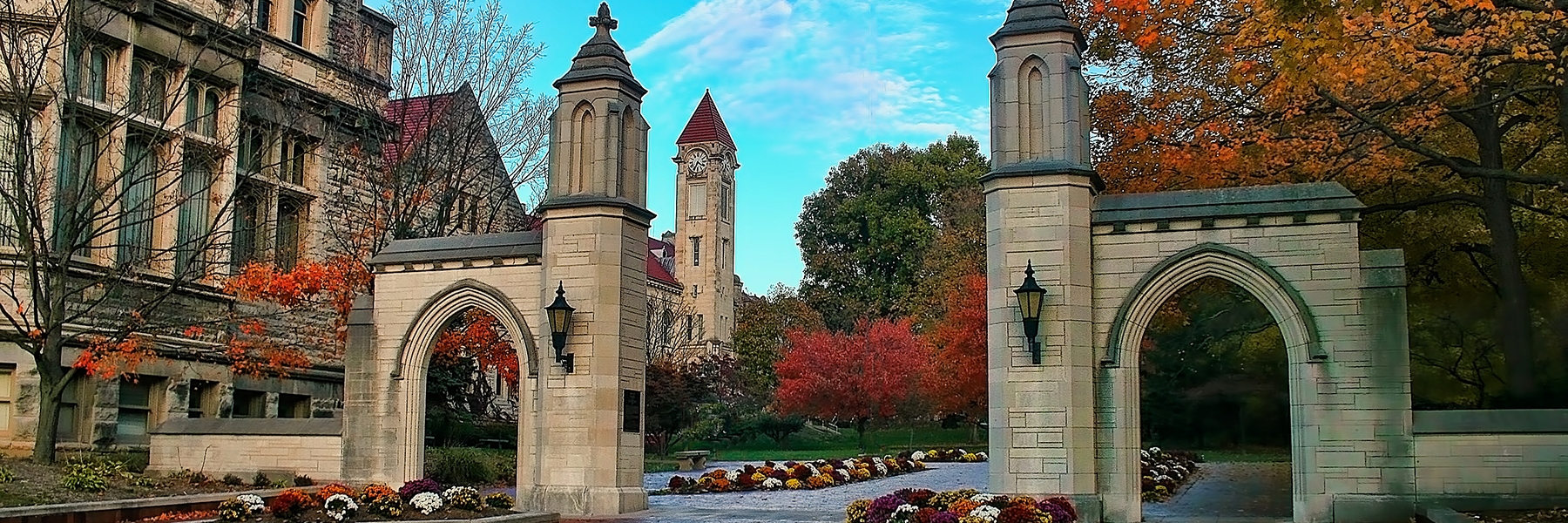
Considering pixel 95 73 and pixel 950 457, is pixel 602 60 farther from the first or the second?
pixel 950 457

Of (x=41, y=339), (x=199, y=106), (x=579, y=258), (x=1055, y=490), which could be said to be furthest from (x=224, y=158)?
(x=1055, y=490)

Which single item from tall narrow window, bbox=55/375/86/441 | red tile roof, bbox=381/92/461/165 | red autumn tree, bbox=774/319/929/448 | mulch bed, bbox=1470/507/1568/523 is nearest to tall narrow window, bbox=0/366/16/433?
tall narrow window, bbox=55/375/86/441

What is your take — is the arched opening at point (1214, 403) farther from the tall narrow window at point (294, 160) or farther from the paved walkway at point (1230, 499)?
the tall narrow window at point (294, 160)

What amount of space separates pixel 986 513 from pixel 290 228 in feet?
67.5

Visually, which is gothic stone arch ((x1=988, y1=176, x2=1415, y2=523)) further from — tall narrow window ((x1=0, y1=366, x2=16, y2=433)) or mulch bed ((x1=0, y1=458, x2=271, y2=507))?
tall narrow window ((x1=0, y1=366, x2=16, y2=433))

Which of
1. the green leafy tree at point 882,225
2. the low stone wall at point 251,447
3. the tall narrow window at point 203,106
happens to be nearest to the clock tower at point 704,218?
the green leafy tree at point 882,225

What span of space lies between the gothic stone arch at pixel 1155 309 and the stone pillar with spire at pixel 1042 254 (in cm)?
2

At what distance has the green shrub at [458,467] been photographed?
22547 mm

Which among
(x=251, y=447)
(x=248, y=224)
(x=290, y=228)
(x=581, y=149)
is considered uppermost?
(x=290, y=228)

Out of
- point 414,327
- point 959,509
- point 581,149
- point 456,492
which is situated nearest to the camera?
point 959,509

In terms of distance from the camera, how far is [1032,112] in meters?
14.5

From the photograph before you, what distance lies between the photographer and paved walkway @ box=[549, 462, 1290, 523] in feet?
→ 49.2

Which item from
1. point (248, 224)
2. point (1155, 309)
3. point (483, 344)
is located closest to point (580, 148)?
point (1155, 309)

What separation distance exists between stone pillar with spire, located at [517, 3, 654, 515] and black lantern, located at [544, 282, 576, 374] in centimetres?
9
